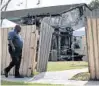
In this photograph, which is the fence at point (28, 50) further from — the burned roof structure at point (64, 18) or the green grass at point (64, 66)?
the burned roof structure at point (64, 18)

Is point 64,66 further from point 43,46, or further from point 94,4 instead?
point 94,4

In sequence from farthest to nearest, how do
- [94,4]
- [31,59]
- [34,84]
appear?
[94,4], [31,59], [34,84]

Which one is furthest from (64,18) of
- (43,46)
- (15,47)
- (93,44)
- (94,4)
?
(93,44)

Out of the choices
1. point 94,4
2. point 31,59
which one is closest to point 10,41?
point 31,59

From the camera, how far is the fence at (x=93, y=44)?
11508mm

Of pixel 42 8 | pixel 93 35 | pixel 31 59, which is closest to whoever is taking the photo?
pixel 93 35

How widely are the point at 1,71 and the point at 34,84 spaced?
10.8ft

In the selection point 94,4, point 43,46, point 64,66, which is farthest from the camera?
point 94,4

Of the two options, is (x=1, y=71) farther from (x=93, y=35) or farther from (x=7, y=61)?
(x=93, y=35)

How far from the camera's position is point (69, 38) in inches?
1310

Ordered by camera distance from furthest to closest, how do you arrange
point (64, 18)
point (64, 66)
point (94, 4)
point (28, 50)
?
1. point (94, 4)
2. point (64, 18)
3. point (64, 66)
4. point (28, 50)

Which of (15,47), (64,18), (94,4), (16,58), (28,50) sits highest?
(94,4)

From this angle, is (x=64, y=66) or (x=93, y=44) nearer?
(x=93, y=44)

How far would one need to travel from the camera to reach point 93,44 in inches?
457
